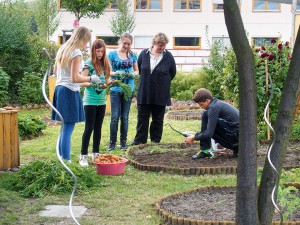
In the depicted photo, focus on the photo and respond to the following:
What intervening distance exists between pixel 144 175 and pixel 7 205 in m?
2.01

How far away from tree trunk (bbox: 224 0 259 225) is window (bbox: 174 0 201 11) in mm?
35026

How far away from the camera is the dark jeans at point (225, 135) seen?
8.14 metres

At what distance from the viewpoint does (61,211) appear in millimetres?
5781

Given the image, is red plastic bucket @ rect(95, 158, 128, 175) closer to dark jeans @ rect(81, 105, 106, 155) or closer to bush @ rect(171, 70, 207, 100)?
dark jeans @ rect(81, 105, 106, 155)

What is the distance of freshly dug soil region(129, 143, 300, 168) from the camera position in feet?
26.2

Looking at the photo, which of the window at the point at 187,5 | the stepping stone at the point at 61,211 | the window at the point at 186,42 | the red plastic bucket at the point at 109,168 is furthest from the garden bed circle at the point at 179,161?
the window at the point at 187,5

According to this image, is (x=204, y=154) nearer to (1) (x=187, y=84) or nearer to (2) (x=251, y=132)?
(2) (x=251, y=132)

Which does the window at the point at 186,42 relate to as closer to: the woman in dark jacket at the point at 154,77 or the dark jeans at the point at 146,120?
the dark jeans at the point at 146,120

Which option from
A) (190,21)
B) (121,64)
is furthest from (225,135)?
(190,21)

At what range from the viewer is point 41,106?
52.8 feet

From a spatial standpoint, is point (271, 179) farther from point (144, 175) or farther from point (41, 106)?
point (41, 106)

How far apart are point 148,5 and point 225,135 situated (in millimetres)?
32191

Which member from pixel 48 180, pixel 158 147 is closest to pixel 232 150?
pixel 158 147

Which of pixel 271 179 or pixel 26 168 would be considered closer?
pixel 271 179
